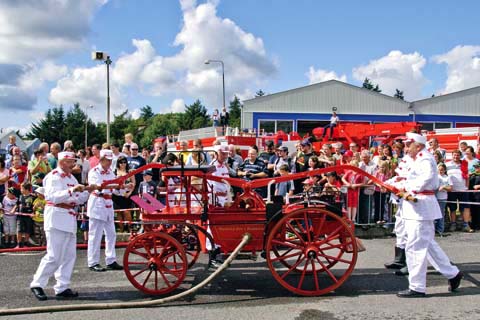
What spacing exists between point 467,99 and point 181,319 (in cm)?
3662

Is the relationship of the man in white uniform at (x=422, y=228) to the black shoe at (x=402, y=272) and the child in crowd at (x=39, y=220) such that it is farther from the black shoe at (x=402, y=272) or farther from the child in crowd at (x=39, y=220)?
the child in crowd at (x=39, y=220)

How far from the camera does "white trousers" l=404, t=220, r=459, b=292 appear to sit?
6.01 metres

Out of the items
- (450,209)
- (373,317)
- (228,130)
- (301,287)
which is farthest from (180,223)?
(228,130)

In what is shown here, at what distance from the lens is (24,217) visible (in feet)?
31.1

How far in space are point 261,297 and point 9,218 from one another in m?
5.85

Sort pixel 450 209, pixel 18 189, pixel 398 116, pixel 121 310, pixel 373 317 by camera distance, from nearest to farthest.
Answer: pixel 373 317, pixel 121 310, pixel 18 189, pixel 450 209, pixel 398 116

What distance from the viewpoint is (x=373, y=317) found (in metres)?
5.27

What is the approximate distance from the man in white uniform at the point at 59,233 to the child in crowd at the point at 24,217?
3621 mm

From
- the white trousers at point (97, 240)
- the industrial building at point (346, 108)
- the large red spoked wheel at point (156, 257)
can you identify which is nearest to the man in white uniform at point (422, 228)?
the large red spoked wheel at point (156, 257)

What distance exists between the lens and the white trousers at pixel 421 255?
19.7 ft

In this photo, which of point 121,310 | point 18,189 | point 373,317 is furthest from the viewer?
point 18,189

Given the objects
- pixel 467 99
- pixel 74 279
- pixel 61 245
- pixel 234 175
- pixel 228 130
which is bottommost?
pixel 74 279

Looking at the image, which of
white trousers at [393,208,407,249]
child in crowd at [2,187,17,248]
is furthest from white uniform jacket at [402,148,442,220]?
child in crowd at [2,187,17,248]

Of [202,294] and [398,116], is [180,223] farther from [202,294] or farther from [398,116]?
[398,116]
